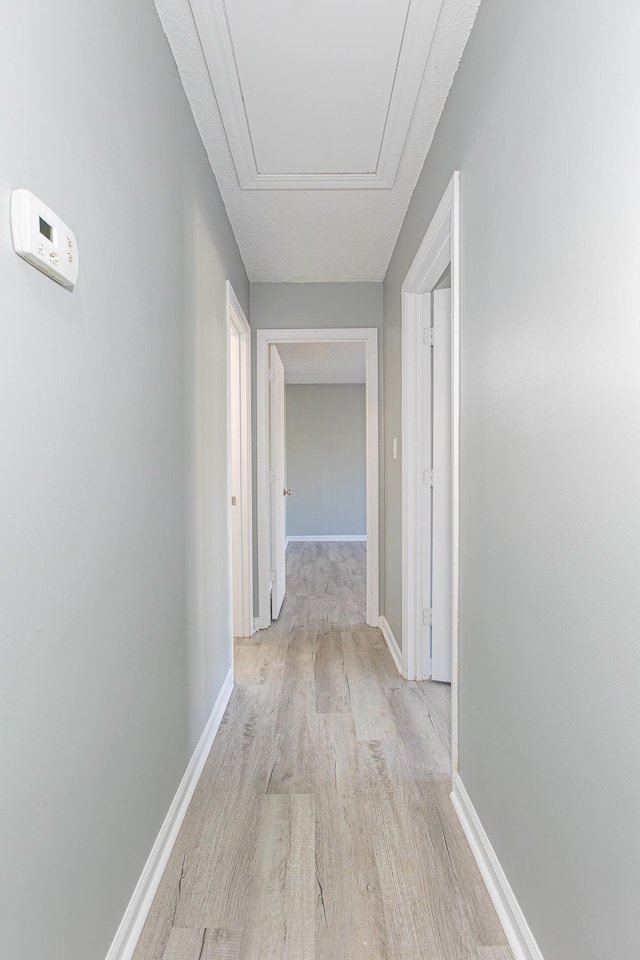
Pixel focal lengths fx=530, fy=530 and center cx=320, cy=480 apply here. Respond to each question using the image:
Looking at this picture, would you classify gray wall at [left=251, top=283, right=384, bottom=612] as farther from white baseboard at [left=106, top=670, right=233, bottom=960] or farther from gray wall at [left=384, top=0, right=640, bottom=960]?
gray wall at [left=384, top=0, right=640, bottom=960]

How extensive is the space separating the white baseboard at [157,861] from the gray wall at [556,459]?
0.88m

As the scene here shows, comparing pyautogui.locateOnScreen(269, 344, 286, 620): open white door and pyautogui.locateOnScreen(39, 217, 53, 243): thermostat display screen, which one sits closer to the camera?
pyautogui.locateOnScreen(39, 217, 53, 243): thermostat display screen

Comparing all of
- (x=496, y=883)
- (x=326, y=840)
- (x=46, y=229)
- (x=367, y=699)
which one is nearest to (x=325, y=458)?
(x=367, y=699)

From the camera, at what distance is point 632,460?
2.57 feet

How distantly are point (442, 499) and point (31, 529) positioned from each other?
215 cm

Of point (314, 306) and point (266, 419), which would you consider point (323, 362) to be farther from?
point (266, 419)

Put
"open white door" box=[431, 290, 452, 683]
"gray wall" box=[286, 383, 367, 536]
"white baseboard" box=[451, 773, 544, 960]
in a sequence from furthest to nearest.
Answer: "gray wall" box=[286, 383, 367, 536] < "open white door" box=[431, 290, 452, 683] < "white baseboard" box=[451, 773, 544, 960]

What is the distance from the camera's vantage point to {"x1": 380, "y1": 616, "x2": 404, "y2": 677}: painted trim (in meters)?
2.89

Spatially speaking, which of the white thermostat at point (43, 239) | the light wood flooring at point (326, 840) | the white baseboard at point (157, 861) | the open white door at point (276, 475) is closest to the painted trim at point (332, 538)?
the open white door at point (276, 475)

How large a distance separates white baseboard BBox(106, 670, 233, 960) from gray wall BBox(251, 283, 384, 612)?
5.48ft

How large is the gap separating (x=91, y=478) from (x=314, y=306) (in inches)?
111

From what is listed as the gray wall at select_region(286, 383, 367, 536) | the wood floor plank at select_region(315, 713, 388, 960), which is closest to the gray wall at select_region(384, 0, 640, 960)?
the wood floor plank at select_region(315, 713, 388, 960)

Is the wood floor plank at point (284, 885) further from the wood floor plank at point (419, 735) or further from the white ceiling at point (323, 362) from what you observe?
the white ceiling at point (323, 362)

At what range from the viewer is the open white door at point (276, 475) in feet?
12.3
